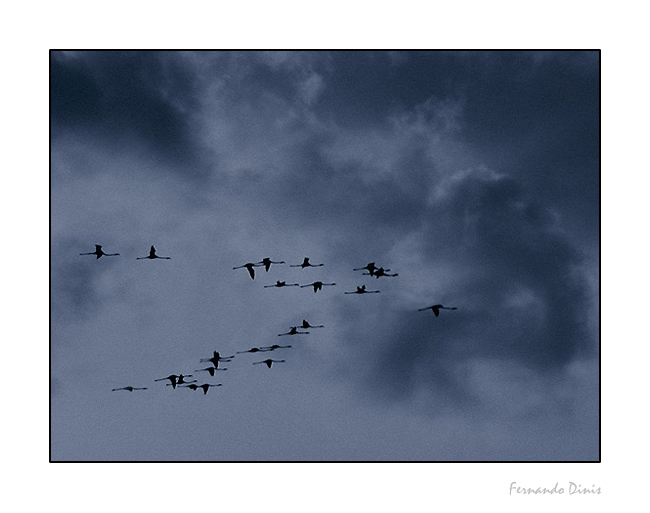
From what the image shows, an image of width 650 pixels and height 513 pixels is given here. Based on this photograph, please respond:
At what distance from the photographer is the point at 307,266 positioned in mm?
111625

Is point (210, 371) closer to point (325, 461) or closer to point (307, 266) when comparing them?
point (307, 266)

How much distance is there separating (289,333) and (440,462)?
77.0ft
